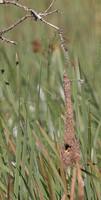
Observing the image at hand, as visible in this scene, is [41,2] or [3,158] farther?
[41,2]

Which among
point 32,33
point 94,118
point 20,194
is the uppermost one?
point 32,33

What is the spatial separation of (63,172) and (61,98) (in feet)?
3.69

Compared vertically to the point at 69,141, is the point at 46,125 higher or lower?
higher

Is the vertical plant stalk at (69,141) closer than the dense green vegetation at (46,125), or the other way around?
the vertical plant stalk at (69,141)

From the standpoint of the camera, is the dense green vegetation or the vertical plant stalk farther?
the dense green vegetation

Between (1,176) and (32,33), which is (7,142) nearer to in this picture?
(1,176)

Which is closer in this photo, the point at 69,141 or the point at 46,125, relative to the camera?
the point at 69,141

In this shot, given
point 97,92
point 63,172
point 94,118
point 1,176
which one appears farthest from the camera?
point 97,92

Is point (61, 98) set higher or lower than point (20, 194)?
higher

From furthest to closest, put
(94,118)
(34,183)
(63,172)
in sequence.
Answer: (94,118)
(34,183)
(63,172)

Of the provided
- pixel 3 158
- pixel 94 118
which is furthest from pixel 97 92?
pixel 3 158

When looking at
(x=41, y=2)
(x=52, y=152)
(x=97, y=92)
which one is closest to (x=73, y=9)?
(x=41, y=2)

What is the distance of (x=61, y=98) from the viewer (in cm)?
256

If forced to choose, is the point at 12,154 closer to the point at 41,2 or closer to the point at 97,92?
the point at 97,92
